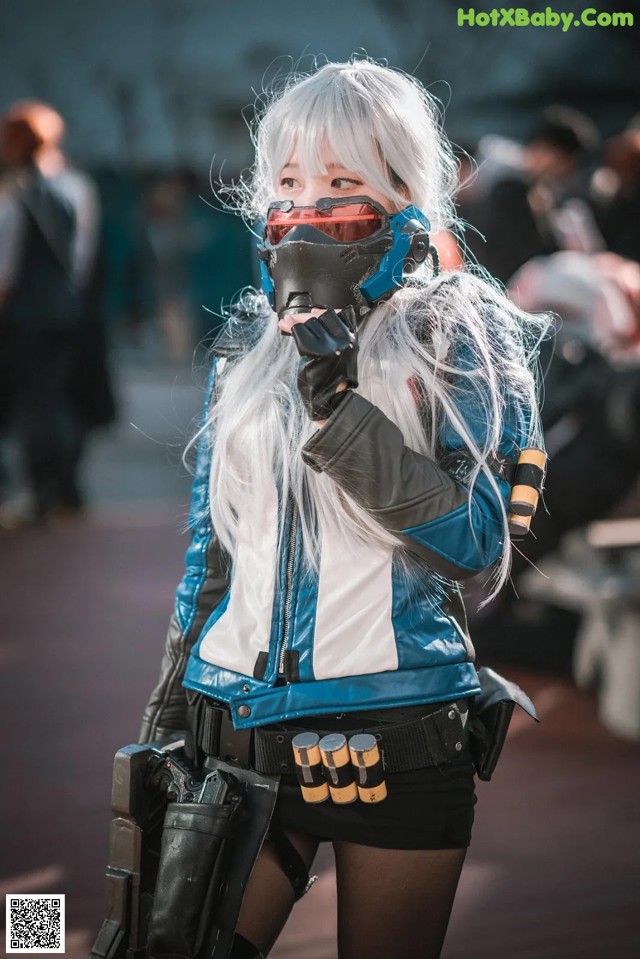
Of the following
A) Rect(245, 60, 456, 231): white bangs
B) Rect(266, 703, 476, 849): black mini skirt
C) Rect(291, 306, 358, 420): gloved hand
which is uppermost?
Rect(245, 60, 456, 231): white bangs

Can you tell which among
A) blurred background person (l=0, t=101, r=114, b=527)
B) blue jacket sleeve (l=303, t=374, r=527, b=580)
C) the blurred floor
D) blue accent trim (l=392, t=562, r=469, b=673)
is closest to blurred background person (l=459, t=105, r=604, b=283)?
the blurred floor

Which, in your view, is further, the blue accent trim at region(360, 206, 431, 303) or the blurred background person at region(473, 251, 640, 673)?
the blurred background person at region(473, 251, 640, 673)

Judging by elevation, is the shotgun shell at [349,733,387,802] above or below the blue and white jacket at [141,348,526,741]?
below

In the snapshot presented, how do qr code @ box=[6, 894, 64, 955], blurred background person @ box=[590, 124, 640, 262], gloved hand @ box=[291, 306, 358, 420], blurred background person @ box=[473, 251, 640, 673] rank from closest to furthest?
1. gloved hand @ box=[291, 306, 358, 420]
2. qr code @ box=[6, 894, 64, 955]
3. blurred background person @ box=[473, 251, 640, 673]
4. blurred background person @ box=[590, 124, 640, 262]

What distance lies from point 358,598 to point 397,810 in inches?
13.6

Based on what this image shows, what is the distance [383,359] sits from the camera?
2039 millimetres

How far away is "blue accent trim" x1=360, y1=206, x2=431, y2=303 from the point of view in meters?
2.04

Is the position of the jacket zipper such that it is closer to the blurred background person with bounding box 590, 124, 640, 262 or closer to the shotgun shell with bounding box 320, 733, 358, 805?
the shotgun shell with bounding box 320, 733, 358, 805

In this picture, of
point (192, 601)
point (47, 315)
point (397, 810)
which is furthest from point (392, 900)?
point (47, 315)

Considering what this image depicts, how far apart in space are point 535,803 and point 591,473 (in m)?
1.54

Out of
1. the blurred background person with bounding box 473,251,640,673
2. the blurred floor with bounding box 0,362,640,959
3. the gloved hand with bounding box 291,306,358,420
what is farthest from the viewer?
the blurred background person with bounding box 473,251,640,673

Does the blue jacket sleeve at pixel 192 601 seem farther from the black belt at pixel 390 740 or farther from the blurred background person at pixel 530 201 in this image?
the blurred background person at pixel 530 201

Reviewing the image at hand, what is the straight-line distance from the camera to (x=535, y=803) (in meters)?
4.21

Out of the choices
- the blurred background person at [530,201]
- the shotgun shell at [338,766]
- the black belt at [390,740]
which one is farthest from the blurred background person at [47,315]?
the shotgun shell at [338,766]
